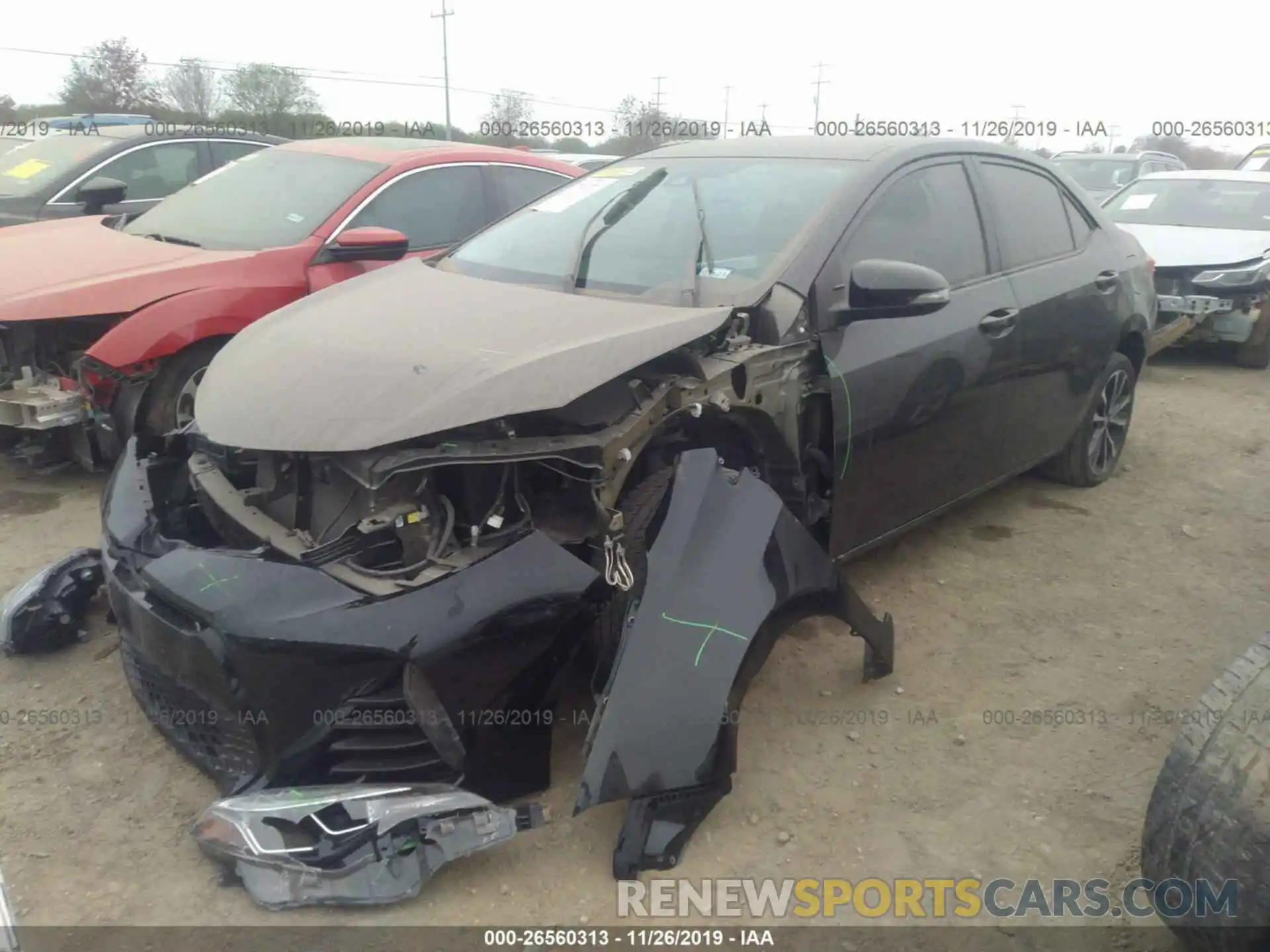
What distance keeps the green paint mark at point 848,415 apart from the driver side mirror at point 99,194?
5.63 metres

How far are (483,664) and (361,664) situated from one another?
0.90 feet

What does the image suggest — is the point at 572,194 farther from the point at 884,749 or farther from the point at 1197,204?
the point at 1197,204

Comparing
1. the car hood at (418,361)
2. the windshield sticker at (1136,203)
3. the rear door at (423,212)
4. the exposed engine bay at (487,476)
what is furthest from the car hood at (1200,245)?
the car hood at (418,361)

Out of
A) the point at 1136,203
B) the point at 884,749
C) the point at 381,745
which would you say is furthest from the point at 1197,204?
the point at 381,745

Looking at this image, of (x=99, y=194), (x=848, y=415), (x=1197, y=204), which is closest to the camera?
(x=848, y=415)

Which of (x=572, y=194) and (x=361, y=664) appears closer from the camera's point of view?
(x=361, y=664)

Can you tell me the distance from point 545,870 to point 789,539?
1.04m

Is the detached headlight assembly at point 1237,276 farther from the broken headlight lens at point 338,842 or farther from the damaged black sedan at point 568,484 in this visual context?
the broken headlight lens at point 338,842

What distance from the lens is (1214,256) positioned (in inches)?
304

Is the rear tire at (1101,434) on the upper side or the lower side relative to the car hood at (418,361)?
lower

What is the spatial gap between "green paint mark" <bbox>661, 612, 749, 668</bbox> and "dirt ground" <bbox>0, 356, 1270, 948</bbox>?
487mm

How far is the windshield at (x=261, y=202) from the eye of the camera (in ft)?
16.8

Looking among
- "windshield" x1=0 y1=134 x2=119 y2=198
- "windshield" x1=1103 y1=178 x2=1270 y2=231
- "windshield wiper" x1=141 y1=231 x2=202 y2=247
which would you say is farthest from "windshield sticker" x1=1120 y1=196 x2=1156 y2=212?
"windshield" x1=0 y1=134 x2=119 y2=198

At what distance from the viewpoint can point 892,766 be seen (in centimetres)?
279
